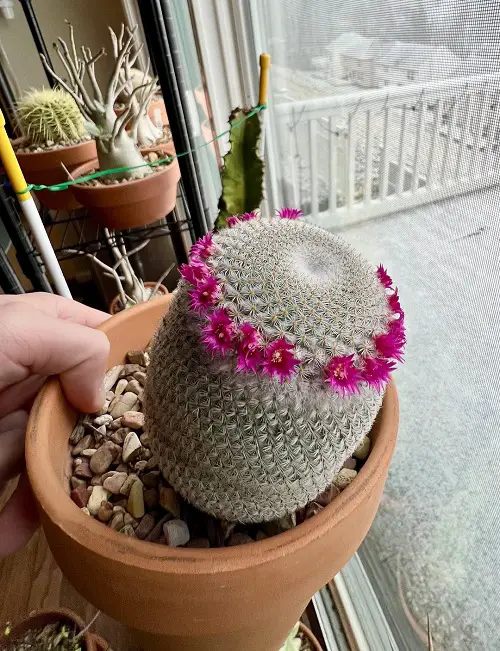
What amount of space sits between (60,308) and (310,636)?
47 centimetres

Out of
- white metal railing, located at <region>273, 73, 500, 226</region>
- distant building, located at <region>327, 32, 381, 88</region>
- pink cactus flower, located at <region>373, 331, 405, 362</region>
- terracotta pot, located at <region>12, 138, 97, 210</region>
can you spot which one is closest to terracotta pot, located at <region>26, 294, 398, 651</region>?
pink cactus flower, located at <region>373, 331, 405, 362</region>

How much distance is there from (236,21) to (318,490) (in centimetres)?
67

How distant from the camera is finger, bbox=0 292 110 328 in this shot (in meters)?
0.41

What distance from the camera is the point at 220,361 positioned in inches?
11.9

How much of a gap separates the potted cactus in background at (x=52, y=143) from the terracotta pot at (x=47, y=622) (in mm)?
801

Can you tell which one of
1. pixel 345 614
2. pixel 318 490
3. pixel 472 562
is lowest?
pixel 345 614

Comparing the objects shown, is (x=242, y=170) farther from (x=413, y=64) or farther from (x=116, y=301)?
(x=116, y=301)

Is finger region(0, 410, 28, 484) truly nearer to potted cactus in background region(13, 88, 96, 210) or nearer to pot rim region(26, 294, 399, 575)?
pot rim region(26, 294, 399, 575)

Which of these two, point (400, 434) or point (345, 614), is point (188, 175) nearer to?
point (400, 434)

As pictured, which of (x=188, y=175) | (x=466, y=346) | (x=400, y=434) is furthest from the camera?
(x=188, y=175)

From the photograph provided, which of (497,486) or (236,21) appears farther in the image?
(236,21)

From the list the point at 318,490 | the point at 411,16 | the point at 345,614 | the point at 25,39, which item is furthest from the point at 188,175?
the point at 25,39

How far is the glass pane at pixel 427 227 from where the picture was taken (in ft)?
1.12

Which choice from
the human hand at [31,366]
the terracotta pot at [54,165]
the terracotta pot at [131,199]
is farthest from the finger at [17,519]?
the terracotta pot at [54,165]
